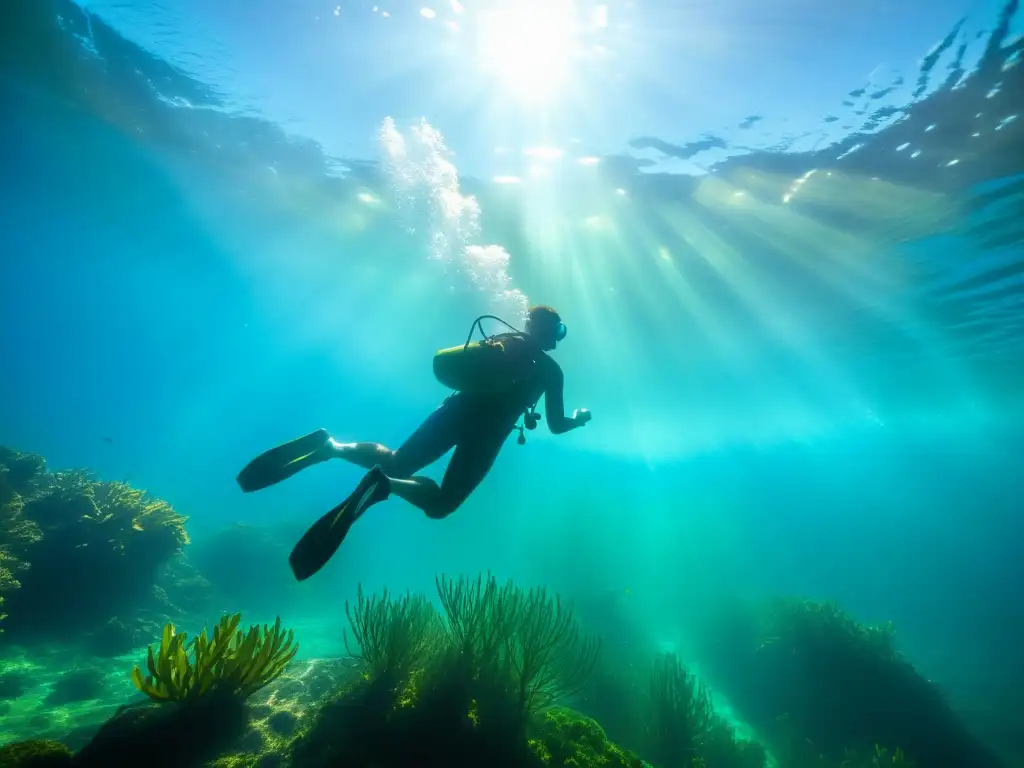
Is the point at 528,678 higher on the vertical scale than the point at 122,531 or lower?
lower

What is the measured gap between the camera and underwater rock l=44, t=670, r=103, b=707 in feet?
25.2

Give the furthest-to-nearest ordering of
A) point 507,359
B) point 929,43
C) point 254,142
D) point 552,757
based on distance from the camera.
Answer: point 254,142 < point 929,43 < point 507,359 < point 552,757

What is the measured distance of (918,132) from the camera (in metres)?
10.8

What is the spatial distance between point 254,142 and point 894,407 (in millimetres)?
48441

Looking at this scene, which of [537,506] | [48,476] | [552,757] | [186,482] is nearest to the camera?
[552,757]

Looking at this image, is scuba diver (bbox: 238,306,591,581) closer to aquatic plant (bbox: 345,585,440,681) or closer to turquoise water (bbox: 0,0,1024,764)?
aquatic plant (bbox: 345,585,440,681)

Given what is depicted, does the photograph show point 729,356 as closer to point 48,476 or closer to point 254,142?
point 254,142

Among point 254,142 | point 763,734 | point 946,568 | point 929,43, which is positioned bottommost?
point 763,734

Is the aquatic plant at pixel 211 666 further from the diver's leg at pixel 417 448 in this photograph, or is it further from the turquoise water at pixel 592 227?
the turquoise water at pixel 592 227

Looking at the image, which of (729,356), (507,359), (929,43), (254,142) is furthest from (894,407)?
(254,142)

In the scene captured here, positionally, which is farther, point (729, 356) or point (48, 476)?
point (729, 356)

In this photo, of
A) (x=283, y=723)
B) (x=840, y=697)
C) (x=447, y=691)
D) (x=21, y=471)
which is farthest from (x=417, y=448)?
(x=21, y=471)

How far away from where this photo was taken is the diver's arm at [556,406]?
5.54 meters

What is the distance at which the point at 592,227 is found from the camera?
16328 mm
